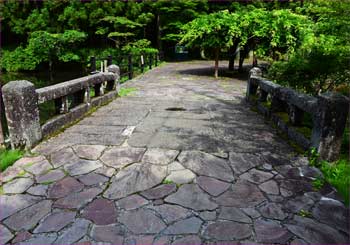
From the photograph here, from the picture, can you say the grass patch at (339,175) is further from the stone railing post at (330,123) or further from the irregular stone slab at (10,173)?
the irregular stone slab at (10,173)

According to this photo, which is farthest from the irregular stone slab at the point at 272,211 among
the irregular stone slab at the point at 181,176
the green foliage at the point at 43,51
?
the green foliage at the point at 43,51

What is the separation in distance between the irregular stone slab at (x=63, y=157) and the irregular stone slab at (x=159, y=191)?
1234mm

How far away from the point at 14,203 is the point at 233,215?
6.97 ft

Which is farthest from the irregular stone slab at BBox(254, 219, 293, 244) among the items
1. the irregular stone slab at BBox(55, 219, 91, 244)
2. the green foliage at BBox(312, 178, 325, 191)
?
the irregular stone slab at BBox(55, 219, 91, 244)

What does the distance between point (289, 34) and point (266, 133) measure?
788 centimetres

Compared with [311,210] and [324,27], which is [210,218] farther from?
[324,27]

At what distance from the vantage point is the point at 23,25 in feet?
71.3

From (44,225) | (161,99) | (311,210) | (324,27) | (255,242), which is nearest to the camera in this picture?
(255,242)

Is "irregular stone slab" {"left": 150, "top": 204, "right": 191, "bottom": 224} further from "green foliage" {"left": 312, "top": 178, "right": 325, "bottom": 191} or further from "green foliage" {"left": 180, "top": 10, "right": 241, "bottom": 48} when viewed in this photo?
"green foliage" {"left": 180, "top": 10, "right": 241, "bottom": 48}

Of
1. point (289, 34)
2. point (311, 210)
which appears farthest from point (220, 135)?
point (289, 34)

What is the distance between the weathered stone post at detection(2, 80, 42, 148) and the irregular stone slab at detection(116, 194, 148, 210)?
1.92 metres

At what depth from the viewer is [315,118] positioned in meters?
3.76

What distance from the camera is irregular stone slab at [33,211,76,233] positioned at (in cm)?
239

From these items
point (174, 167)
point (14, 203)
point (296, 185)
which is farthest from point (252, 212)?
point (14, 203)
